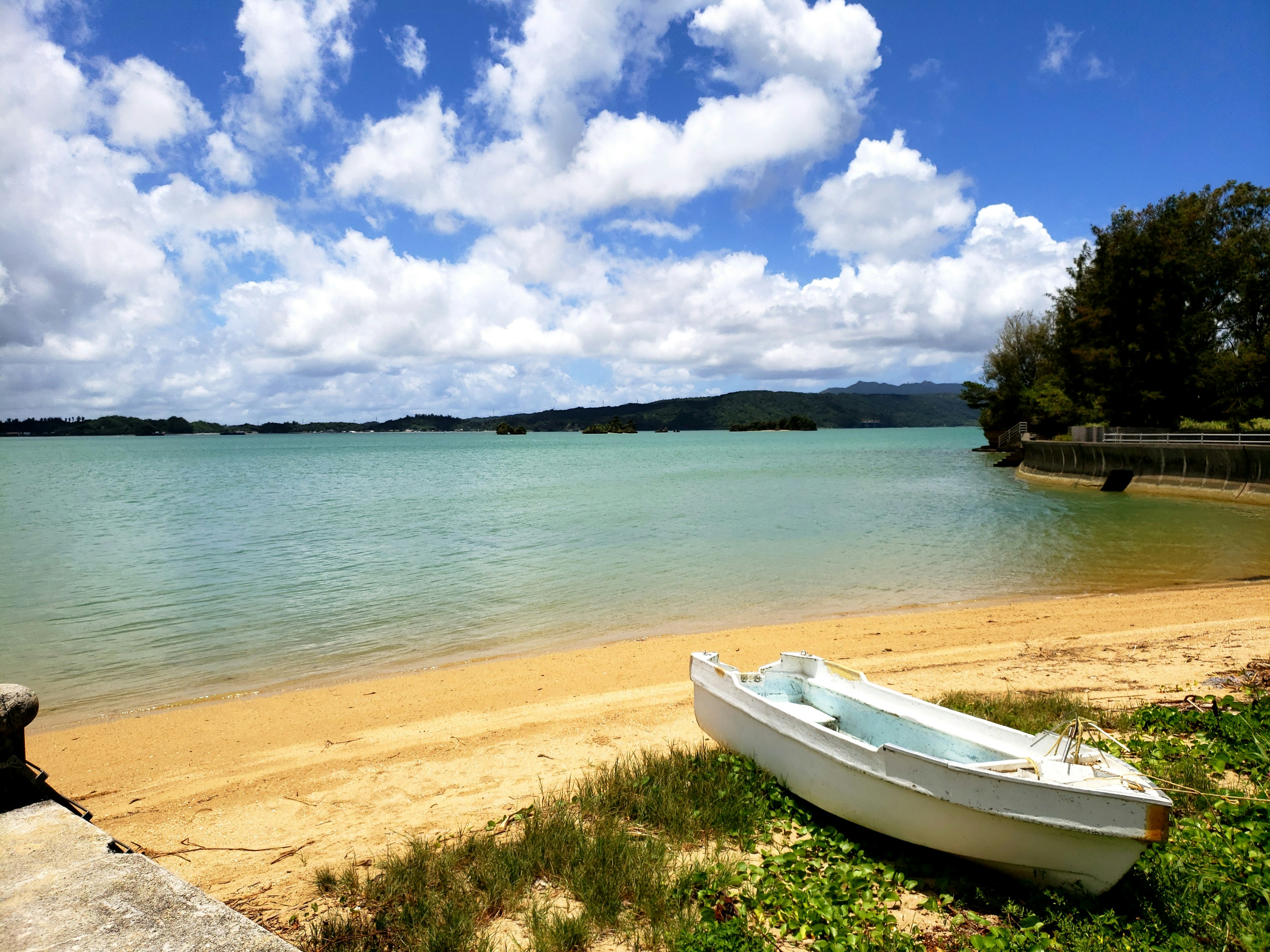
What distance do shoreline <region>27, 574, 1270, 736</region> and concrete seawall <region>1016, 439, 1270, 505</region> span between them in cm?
1896

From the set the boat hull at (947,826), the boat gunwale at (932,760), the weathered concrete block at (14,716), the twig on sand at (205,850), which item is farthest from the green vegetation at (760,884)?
the weathered concrete block at (14,716)

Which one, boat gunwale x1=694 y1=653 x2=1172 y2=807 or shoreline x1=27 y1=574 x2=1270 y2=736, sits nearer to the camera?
boat gunwale x1=694 y1=653 x2=1172 y2=807

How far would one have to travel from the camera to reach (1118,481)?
4044cm

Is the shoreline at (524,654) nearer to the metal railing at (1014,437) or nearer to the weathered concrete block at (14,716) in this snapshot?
the weathered concrete block at (14,716)

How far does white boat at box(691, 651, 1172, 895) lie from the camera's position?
13.8ft

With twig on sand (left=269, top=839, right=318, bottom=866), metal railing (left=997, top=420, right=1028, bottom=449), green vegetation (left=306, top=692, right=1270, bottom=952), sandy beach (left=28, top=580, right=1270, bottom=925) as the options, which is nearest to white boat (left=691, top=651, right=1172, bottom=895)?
green vegetation (left=306, top=692, right=1270, bottom=952)

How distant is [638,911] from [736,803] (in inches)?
61.4

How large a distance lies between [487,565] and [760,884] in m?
17.2

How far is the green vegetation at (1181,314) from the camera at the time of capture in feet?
148

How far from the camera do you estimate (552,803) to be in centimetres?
620

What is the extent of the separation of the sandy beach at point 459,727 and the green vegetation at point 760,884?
877mm

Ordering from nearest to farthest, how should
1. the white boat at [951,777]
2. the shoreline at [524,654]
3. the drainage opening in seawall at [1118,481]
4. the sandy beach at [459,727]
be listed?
the white boat at [951,777] < the sandy beach at [459,727] < the shoreline at [524,654] < the drainage opening in seawall at [1118,481]

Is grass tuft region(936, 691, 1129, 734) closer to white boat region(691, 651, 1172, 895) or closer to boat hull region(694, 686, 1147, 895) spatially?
white boat region(691, 651, 1172, 895)

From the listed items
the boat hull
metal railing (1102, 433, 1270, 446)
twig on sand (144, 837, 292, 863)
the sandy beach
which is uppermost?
metal railing (1102, 433, 1270, 446)
